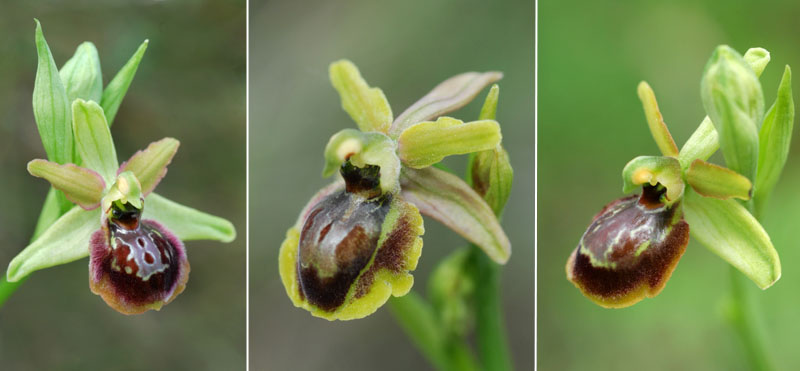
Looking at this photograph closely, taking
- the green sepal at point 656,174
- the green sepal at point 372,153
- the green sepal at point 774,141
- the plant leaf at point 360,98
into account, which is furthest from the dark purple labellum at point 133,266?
the green sepal at point 774,141

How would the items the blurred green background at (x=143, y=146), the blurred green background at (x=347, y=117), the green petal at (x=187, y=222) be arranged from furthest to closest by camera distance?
the blurred green background at (x=347, y=117), the blurred green background at (x=143, y=146), the green petal at (x=187, y=222)

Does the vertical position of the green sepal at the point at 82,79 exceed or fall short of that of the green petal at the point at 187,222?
it exceeds it

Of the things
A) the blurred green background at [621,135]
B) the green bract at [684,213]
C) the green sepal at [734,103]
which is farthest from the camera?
the blurred green background at [621,135]

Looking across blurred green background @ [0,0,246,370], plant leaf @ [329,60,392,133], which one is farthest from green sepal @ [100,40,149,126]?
blurred green background @ [0,0,246,370]

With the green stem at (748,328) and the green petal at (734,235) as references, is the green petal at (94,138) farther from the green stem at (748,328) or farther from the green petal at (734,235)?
the green stem at (748,328)

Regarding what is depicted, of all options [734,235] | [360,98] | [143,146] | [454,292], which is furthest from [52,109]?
[734,235]

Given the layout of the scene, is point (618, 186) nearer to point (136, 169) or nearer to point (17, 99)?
point (136, 169)

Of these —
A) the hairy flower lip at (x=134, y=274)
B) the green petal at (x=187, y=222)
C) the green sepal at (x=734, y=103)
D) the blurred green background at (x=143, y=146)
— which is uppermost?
the green sepal at (x=734, y=103)
